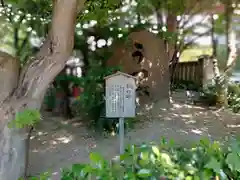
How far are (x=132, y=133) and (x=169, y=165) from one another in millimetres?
4243

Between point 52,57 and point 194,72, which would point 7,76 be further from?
point 194,72

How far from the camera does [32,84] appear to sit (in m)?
4.61

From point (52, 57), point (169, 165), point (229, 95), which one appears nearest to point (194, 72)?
point (229, 95)

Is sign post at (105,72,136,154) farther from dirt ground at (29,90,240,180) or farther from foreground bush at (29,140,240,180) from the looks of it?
foreground bush at (29,140,240,180)

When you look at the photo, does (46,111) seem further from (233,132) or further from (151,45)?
(233,132)

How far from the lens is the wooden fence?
9.98 m

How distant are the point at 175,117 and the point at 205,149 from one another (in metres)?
4.80

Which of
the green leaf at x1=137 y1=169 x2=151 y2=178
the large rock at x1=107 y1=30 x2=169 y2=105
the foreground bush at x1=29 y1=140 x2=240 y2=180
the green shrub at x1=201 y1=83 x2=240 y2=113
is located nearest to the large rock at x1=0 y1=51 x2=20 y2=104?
the foreground bush at x1=29 y1=140 x2=240 y2=180

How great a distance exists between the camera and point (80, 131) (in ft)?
23.4

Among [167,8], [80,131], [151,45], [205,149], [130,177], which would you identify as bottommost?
[80,131]

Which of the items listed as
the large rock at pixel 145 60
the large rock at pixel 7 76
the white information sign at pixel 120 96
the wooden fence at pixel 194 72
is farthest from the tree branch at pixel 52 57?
the wooden fence at pixel 194 72

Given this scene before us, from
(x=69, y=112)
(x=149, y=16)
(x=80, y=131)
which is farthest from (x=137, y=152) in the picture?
(x=149, y=16)

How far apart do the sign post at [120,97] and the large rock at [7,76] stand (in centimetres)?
137

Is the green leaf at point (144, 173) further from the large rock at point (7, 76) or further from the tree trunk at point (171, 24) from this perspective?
the tree trunk at point (171, 24)
